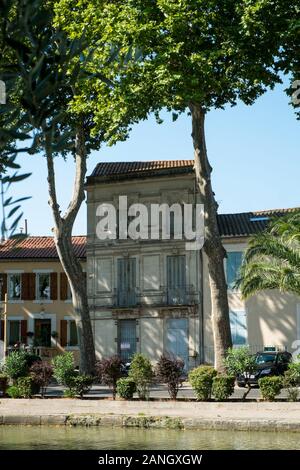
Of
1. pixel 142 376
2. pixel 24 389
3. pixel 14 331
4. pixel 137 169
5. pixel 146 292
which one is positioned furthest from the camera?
pixel 14 331

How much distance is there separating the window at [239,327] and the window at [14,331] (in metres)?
14.0

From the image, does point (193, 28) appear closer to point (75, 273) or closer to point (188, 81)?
point (188, 81)

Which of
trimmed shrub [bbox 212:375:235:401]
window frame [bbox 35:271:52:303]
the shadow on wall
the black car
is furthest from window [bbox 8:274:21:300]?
trimmed shrub [bbox 212:375:235:401]

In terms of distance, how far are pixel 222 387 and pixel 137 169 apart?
24682 mm

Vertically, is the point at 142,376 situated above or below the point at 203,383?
above

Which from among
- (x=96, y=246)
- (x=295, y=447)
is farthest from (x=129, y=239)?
(x=295, y=447)

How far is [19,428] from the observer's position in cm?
2222

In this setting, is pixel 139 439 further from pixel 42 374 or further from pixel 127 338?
pixel 127 338

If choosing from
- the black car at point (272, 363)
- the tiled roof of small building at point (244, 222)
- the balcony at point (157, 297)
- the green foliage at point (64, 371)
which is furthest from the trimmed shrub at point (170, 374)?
the tiled roof of small building at point (244, 222)

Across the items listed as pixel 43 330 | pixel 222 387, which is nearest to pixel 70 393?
pixel 222 387

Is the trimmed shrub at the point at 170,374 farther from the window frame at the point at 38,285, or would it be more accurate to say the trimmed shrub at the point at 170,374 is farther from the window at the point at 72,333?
the window frame at the point at 38,285

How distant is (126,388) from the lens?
24156mm

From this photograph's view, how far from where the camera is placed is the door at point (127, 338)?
148ft

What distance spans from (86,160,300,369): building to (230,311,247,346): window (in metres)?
0.05
